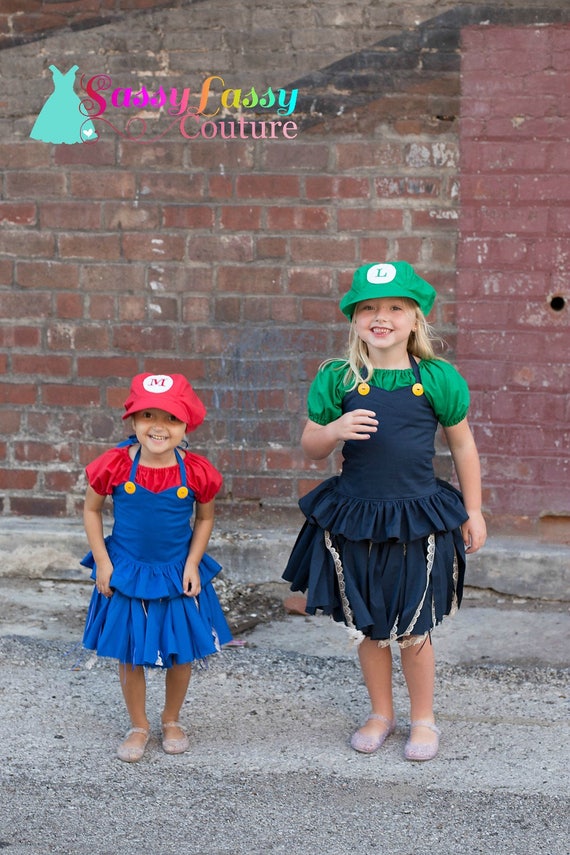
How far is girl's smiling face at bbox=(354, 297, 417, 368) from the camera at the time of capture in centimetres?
338

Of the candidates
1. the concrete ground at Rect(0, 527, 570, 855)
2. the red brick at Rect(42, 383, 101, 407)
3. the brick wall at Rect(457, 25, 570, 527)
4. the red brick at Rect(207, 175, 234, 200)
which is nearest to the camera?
the concrete ground at Rect(0, 527, 570, 855)

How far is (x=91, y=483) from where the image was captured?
3.43 meters

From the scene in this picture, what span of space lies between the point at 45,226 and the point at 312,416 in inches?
81.8

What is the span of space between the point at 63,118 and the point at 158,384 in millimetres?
2035

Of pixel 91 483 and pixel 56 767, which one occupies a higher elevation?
pixel 91 483

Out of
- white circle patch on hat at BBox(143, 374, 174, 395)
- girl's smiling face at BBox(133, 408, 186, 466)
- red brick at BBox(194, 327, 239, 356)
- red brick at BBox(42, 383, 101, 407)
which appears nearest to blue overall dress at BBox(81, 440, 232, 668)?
girl's smiling face at BBox(133, 408, 186, 466)

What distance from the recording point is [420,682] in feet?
11.7

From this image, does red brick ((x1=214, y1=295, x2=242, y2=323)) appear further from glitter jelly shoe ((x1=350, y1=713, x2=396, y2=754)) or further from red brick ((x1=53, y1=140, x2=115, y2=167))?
glitter jelly shoe ((x1=350, y1=713, x2=396, y2=754))

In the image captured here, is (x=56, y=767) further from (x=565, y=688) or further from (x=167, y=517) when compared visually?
(x=565, y=688)

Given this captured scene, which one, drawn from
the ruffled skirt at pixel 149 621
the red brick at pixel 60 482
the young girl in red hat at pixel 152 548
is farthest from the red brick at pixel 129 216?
the ruffled skirt at pixel 149 621

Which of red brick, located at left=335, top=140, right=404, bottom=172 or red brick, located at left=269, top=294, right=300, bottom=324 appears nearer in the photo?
red brick, located at left=335, top=140, right=404, bottom=172

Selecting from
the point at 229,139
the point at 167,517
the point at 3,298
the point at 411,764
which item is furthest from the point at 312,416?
the point at 3,298

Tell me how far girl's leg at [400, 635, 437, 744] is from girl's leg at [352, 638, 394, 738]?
0.24ft

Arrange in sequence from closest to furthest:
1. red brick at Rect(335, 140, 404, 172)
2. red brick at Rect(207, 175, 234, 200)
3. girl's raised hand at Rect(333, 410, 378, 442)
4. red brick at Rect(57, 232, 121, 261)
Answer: girl's raised hand at Rect(333, 410, 378, 442) → red brick at Rect(335, 140, 404, 172) → red brick at Rect(207, 175, 234, 200) → red brick at Rect(57, 232, 121, 261)
